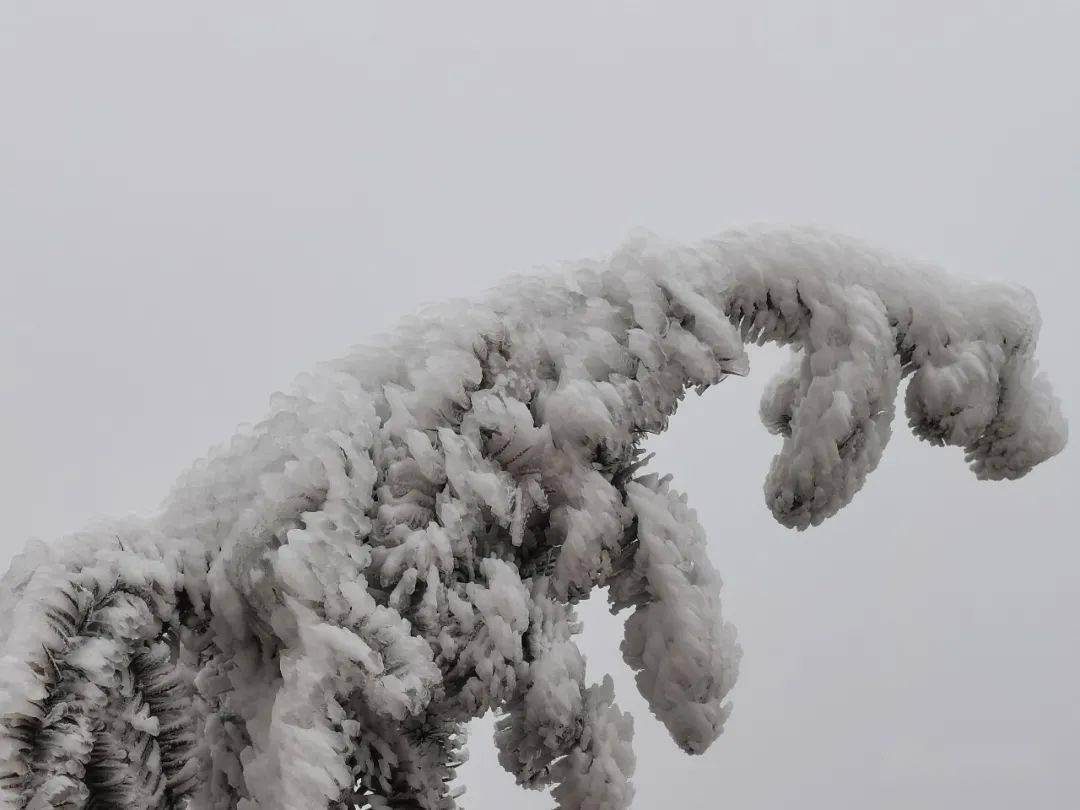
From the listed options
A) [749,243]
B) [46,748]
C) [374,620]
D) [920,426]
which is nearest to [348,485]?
[374,620]

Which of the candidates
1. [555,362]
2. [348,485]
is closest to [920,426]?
[555,362]

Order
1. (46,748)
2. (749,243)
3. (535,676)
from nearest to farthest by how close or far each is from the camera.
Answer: (46,748)
(535,676)
(749,243)

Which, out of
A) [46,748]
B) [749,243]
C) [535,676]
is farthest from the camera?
[749,243]

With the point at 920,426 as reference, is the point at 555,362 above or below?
above

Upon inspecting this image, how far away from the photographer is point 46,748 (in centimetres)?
44

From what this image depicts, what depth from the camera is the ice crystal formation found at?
0.48m

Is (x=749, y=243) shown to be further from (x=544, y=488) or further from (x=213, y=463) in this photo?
(x=213, y=463)

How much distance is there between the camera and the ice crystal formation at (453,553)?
1.57 ft

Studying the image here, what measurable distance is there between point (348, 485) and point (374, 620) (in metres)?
0.07

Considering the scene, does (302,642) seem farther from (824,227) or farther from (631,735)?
(824,227)

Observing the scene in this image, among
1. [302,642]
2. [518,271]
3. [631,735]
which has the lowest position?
[631,735]

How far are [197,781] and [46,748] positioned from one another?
0.09m

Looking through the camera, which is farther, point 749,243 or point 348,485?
point 749,243

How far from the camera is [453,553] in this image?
0.54 m
